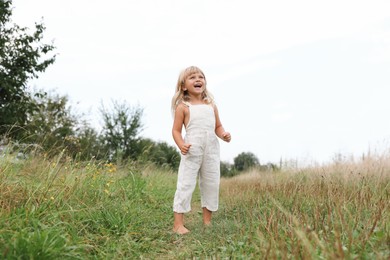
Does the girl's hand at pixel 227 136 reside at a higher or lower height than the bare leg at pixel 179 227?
higher

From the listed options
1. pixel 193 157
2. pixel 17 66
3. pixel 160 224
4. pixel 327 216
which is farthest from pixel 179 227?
pixel 17 66

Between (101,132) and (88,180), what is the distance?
16.4 metres

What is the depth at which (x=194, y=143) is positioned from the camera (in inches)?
177

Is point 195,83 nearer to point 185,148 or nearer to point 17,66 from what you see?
point 185,148

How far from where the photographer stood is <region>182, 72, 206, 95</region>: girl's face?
15.2ft

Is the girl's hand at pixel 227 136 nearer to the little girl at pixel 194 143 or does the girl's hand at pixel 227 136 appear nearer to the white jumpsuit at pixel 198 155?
the little girl at pixel 194 143

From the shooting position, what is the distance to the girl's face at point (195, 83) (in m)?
4.64

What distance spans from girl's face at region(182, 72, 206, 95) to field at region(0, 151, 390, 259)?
144 cm

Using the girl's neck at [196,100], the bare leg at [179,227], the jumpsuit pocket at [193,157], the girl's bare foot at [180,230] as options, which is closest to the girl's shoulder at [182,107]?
the girl's neck at [196,100]

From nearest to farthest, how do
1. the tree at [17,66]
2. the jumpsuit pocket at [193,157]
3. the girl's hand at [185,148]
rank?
the girl's hand at [185,148]
the jumpsuit pocket at [193,157]
the tree at [17,66]

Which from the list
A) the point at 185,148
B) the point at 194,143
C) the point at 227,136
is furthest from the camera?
the point at 227,136

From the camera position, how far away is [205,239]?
3.84 meters

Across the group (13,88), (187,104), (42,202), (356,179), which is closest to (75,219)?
(42,202)

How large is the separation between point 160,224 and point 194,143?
114 cm
